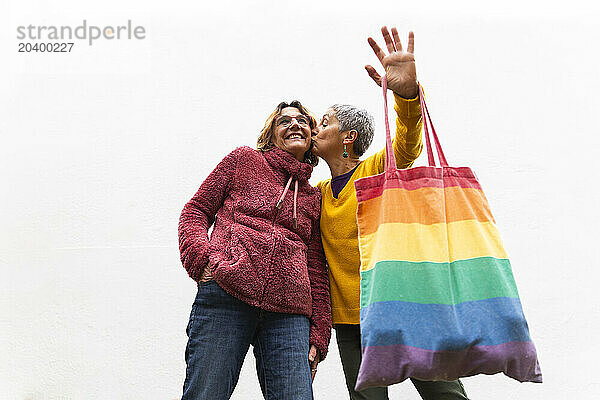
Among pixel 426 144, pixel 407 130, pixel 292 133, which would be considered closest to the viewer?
pixel 426 144

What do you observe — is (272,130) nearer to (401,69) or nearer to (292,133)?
(292,133)

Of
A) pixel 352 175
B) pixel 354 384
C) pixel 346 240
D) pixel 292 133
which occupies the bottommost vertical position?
pixel 354 384

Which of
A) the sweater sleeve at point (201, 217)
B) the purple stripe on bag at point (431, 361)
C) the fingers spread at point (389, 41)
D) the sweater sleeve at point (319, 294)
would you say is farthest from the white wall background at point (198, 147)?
the purple stripe on bag at point (431, 361)

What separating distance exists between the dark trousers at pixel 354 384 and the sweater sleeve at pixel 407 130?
50 centimetres

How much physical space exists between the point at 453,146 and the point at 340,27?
2.65 ft

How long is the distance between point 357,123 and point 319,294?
1.75 ft

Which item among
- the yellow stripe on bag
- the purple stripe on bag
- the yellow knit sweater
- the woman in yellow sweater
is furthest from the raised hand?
the purple stripe on bag

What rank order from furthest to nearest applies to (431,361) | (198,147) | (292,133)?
(198,147) → (292,133) → (431,361)

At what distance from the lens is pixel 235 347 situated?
53.5 inches

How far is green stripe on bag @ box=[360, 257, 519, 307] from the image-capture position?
1009mm

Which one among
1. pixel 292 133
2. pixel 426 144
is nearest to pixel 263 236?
pixel 292 133

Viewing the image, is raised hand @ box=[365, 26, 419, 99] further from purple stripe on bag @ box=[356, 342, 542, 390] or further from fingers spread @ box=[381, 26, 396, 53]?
purple stripe on bag @ box=[356, 342, 542, 390]

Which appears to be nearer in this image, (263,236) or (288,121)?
(263,236)

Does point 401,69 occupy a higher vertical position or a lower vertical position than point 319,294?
higher
